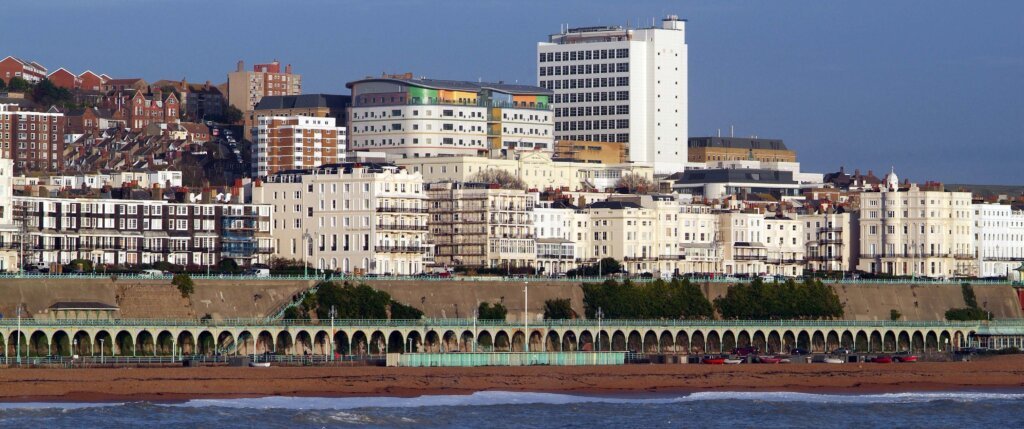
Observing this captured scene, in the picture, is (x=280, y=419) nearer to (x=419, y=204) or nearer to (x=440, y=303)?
(x=440, y=303)

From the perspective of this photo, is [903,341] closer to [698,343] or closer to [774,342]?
[774,342]

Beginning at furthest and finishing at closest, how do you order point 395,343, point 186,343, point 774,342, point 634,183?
point 634,183 < point 774,342 < point 395,343 < point 186,343

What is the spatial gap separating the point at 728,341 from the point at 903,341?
376 inches

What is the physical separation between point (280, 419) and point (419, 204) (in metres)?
59.8

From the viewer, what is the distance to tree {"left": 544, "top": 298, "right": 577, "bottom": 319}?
113250mm

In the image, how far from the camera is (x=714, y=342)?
110250 mm

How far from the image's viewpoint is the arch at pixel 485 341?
338 ft

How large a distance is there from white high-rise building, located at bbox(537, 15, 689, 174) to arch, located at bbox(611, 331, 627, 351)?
79.6m

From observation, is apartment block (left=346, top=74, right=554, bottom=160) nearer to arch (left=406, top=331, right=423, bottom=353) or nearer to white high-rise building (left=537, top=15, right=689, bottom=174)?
white high-rise building (left=537, top=15, right=689, bottom=174)

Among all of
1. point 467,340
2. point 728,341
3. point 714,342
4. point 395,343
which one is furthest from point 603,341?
point 395,343

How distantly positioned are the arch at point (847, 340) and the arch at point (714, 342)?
242 inches

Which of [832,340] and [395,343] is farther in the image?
[832,340]

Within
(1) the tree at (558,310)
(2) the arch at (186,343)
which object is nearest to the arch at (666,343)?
(1) the tree at (558,310)

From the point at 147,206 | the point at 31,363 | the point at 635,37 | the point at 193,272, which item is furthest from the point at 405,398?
the point at 635,37
